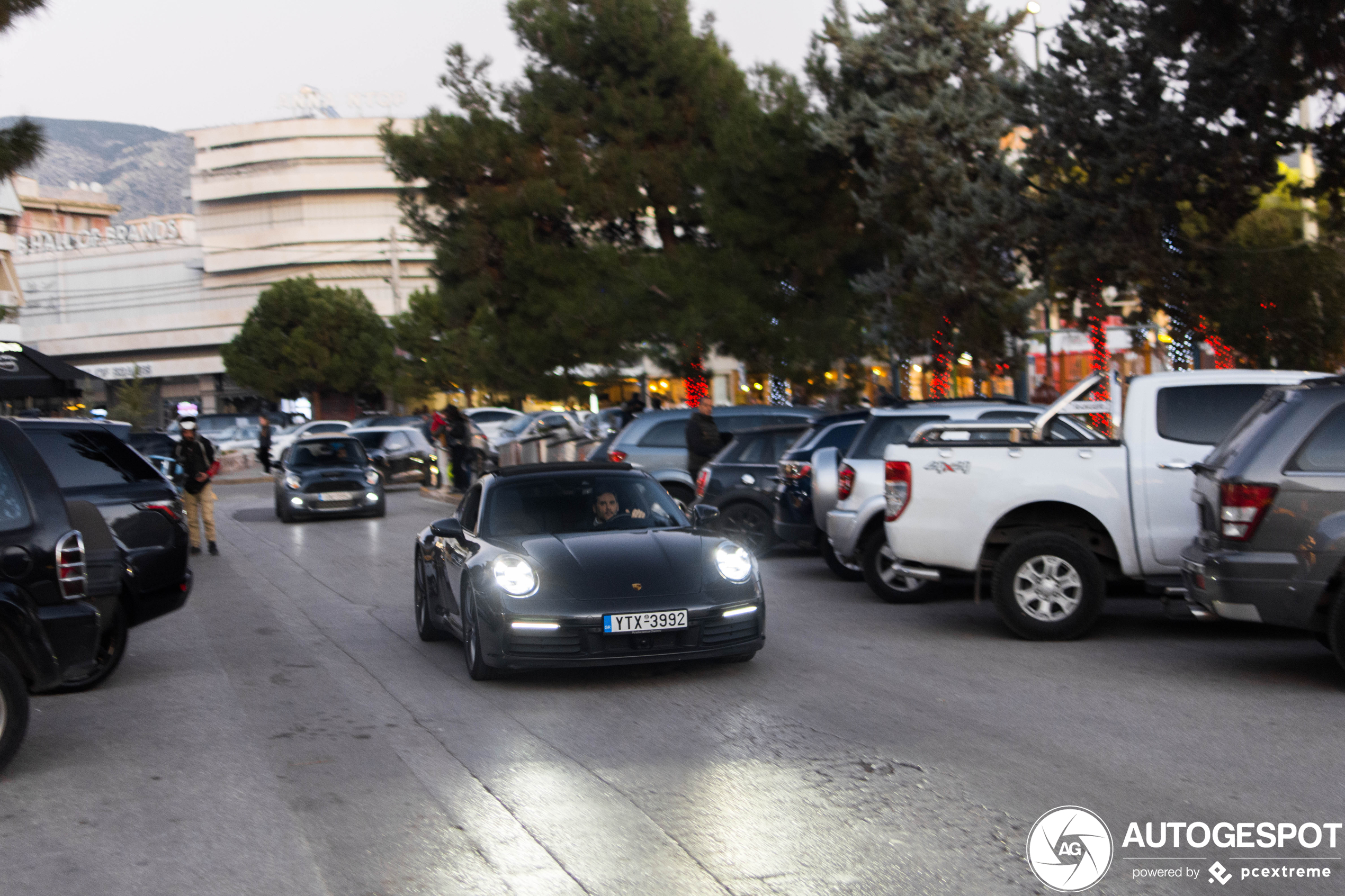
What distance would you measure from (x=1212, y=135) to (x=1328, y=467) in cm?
1577

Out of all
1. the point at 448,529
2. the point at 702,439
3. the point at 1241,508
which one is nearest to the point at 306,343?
the point at 702,439

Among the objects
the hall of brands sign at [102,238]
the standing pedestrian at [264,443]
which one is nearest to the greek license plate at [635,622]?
the standing pedestrian at [264,443]

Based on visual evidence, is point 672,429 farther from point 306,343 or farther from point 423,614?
point 306,343

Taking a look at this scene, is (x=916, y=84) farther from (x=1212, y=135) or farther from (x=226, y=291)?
(x=226, y=291)

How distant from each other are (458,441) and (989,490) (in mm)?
19854

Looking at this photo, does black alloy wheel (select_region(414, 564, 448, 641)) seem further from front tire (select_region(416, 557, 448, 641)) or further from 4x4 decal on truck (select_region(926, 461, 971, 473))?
4x4 decal on truck (select_region(926, 461, 971, 473))

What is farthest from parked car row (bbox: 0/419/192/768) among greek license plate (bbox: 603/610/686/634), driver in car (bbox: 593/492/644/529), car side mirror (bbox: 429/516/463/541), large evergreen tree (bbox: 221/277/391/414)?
large evergreen tree (bbox: 221/277/391/414)

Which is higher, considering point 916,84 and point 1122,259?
point 916,84

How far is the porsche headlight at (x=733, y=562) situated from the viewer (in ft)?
28.3

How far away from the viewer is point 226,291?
114625 mm

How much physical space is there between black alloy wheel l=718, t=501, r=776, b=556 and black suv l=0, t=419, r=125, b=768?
937 cm

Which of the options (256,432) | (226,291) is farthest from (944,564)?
(226,291)

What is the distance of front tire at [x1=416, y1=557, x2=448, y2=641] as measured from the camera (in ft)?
33.9

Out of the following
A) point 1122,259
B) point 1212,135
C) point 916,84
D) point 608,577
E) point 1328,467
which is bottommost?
point 608,577
